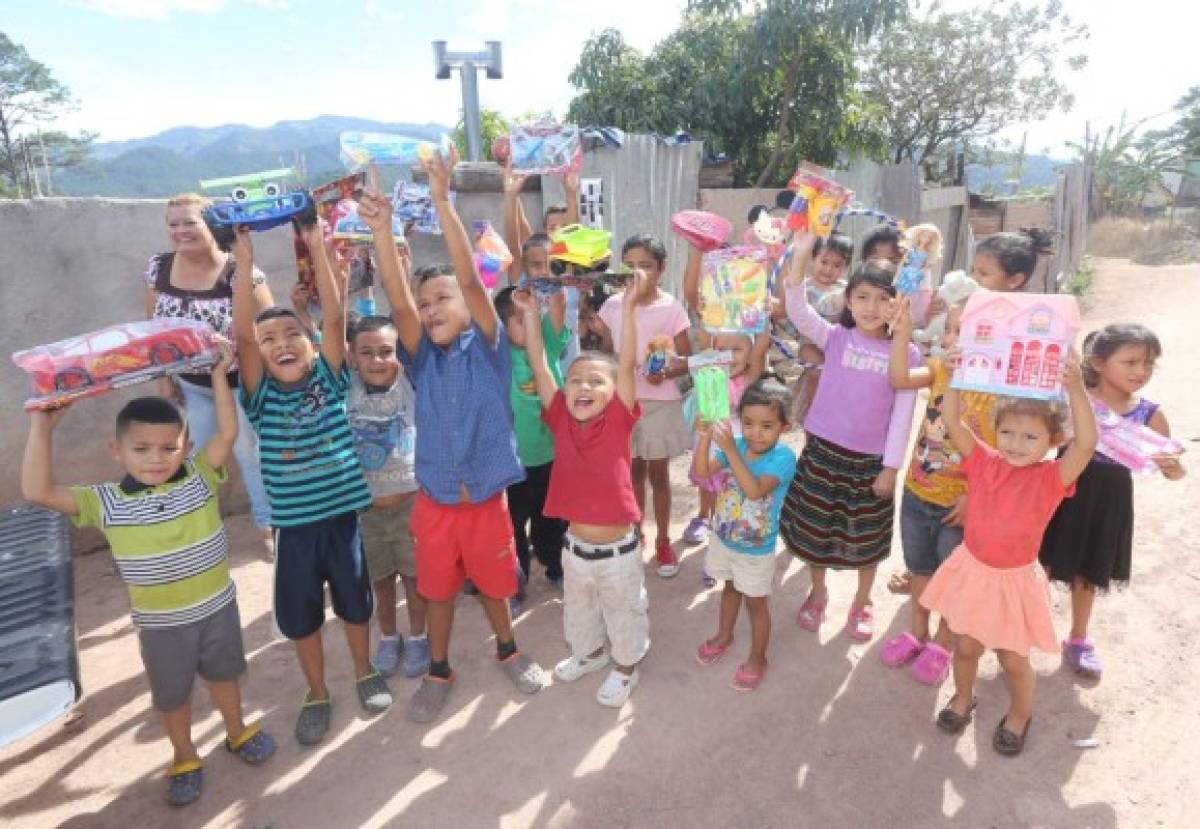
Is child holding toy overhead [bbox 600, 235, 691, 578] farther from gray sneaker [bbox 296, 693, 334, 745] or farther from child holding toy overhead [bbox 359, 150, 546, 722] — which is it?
gray sneaker [bbox 296, 693, 334, 745]

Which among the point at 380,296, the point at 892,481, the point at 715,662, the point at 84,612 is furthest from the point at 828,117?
the point at 84,612

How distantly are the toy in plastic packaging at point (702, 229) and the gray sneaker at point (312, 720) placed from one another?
7.91ft

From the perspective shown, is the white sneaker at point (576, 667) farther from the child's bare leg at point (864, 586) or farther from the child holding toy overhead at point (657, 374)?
the child's bare leg at point (864, 586)

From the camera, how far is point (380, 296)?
15.5 feet

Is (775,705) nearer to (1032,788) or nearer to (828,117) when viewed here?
(1032,788)

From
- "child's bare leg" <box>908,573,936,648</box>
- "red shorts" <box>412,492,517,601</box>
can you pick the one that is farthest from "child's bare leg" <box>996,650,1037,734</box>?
"red shorts" <box>412,492,517,601</box>

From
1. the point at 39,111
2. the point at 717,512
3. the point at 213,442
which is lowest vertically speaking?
the point at 717,512

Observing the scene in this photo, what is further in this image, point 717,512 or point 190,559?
point 717,512

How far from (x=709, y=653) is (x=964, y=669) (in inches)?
37.5

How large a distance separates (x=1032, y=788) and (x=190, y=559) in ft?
9.27

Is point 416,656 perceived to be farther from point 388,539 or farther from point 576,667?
point 576,667

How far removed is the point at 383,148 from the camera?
2385mm

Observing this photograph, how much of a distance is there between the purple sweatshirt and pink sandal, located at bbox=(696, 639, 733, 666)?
99 cm

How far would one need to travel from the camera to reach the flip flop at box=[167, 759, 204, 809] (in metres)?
2.37
